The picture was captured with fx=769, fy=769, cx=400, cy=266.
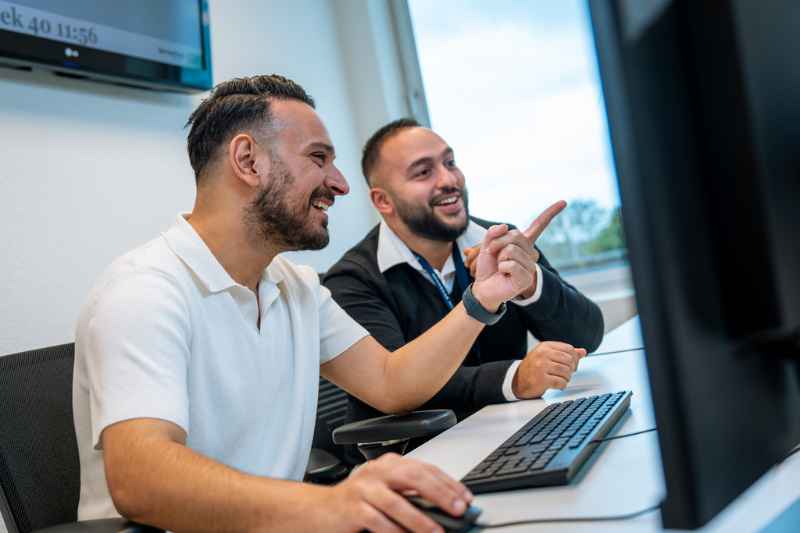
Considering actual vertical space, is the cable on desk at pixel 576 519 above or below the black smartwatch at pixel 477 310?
below

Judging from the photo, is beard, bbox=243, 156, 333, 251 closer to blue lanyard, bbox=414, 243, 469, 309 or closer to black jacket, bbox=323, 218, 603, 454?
black jacket, bbox=323, 218, 603, 454

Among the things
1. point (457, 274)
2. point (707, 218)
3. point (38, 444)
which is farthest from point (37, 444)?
point (457, 274)

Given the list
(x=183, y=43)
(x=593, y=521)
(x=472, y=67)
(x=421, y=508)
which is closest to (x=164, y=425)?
(x=421, y=508)

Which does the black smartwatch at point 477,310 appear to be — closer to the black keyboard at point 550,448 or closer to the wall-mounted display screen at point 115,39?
the black keyboard at point 550,448

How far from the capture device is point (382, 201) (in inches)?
89.1

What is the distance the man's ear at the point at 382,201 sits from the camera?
7.35ft

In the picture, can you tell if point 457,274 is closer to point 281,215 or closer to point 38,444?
point 281,215

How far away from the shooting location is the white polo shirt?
1.02 m

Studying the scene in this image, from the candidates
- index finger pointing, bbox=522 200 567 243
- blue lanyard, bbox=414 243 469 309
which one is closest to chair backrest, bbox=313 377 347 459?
blue lanyard, bbox=414 243 469 309

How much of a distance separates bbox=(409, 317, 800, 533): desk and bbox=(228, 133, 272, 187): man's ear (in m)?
0.58

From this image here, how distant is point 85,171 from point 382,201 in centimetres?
81

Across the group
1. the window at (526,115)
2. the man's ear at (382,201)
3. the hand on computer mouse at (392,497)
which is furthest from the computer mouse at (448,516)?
the window at (526,115)

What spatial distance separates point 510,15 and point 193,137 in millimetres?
2008

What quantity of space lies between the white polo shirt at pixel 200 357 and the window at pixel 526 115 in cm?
174
